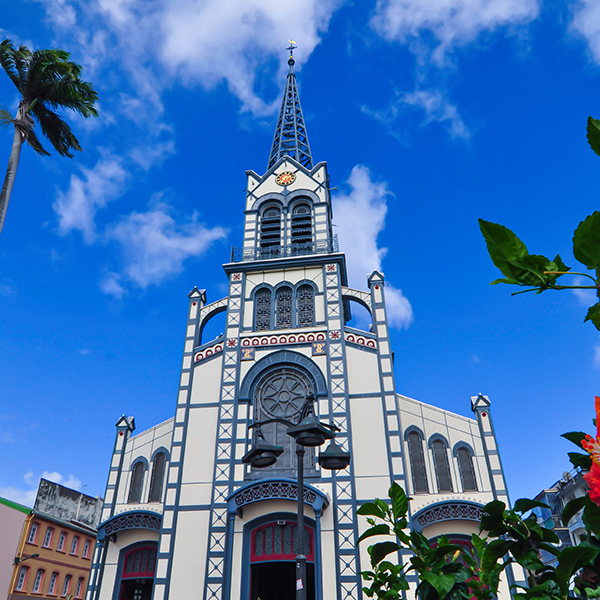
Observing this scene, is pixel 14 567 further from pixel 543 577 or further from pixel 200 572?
pixel 543 577

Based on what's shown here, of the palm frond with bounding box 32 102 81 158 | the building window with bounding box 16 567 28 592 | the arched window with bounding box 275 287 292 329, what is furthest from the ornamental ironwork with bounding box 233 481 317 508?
the building window with bounding box 16 567 28 592

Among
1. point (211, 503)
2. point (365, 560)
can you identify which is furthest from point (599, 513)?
point (211, 503)

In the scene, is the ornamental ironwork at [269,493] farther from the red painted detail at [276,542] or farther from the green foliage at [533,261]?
the green foliage at [533,261]

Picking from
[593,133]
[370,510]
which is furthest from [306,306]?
[593,133]

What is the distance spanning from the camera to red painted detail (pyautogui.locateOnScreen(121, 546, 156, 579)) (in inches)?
803

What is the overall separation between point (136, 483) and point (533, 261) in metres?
23.0

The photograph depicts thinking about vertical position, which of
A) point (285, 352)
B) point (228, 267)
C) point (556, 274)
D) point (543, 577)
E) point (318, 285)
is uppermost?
point (228, 267)

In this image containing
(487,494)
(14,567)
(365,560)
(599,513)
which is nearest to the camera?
(599,513)

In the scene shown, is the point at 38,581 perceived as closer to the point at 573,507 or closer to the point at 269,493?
the point at 269,493

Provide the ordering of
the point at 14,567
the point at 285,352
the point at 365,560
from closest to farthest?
the point at 365,560 < the point at 285,352 < the point at 14,567

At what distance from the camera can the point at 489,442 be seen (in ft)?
67.8

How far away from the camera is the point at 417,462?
20.7m

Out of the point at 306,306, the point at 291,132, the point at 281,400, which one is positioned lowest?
the point at 281,400

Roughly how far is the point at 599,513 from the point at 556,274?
0.90 m
